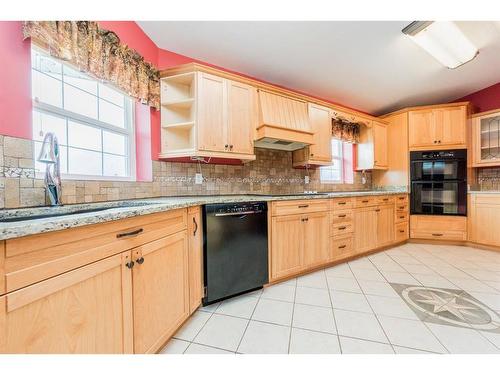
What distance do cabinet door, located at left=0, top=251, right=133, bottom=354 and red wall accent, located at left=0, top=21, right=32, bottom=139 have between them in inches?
→ 34.5

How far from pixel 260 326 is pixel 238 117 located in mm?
1879

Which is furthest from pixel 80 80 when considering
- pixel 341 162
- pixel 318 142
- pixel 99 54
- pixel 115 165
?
pixel 341 162

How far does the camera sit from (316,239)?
2.43m

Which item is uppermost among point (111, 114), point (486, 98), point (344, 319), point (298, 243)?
point (486, 98)

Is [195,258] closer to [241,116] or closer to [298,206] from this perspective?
[298,206]

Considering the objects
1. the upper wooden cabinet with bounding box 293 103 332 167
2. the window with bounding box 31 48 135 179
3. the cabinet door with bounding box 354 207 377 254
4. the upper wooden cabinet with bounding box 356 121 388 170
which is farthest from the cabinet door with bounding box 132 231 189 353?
the upper wooden cabinet with bounding box 356 121 388 170

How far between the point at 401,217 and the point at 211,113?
3270 mm

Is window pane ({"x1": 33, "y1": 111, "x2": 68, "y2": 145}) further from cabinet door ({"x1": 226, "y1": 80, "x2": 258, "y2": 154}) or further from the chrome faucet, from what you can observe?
cabinet door ({"x1": 226, "y1": 80, "x2": 258, "y2": 154})

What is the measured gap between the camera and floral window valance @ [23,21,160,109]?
3.95ft

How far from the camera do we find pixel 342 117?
3.22 meters

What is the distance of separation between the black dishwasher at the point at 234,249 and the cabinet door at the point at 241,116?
71cm

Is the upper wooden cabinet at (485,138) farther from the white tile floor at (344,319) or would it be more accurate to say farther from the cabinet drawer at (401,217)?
the white tile floor at (344,319)
